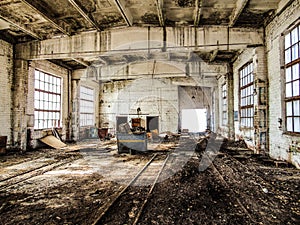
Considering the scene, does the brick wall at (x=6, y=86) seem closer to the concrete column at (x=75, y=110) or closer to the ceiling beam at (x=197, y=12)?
the concrete column at (x=75, y=110)

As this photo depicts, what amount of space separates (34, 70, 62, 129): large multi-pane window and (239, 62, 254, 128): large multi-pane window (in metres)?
10.5

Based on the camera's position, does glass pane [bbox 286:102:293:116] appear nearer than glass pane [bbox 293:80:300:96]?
No

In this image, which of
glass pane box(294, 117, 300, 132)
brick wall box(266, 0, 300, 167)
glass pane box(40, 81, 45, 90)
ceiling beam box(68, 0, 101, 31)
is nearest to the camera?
glass pane box(294, 117, 300, 132)

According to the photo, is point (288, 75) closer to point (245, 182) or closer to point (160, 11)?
point (245, 182)

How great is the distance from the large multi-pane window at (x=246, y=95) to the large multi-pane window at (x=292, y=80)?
292cm

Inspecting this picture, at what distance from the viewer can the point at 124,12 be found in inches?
271

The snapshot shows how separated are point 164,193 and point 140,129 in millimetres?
5909

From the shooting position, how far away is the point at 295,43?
5.96m

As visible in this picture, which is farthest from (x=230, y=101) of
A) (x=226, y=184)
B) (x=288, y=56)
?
(x=226, y=184)

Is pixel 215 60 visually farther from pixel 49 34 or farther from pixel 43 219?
pixel 43 219

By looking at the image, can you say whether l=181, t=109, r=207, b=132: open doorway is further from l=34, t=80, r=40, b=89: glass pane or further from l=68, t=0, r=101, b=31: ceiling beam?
l=68, t=0, r=101, b=31: ceiling beam

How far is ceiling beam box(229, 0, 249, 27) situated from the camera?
6.36m

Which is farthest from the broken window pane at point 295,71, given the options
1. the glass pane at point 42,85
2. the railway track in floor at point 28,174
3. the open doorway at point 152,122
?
the open doorway at point 152,122

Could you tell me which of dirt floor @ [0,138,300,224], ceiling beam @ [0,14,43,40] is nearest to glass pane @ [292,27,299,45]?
dirt floor @ [0,138,300,224]
